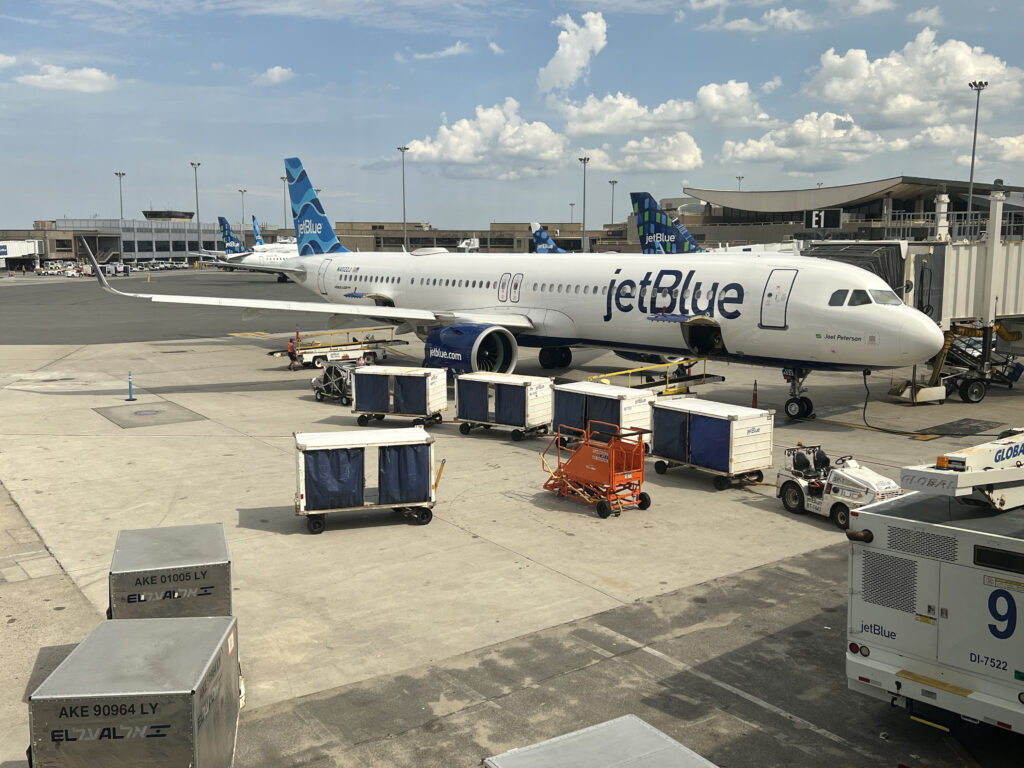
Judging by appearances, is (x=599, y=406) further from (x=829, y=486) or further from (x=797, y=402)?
(x=797, y=402)

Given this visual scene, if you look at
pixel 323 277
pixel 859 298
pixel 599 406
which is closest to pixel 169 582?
pixel 599 406

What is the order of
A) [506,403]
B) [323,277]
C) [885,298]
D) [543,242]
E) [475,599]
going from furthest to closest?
[543,242], [323,277], [506,403], [885,298], [475,599]

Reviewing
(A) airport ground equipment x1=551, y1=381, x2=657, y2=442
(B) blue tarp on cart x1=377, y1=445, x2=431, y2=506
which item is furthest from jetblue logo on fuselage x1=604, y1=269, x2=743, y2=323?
(B) blue tarp on cart x1=377, y1=445, x2=431, y2=506

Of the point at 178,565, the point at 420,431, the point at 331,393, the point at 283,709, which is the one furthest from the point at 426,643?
the point at 331,393

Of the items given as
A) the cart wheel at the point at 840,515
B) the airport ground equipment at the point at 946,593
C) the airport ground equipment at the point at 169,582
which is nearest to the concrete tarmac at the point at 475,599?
the cart wheel at the point at 840,515

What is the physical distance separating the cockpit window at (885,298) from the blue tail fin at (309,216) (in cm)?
2954

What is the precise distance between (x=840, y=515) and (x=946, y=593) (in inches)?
342

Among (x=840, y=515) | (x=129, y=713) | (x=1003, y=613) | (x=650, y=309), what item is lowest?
(x=840, y=515)

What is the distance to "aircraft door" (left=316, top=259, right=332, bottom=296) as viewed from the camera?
4475 centimetres

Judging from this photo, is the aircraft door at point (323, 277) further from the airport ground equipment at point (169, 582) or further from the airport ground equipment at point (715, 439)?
the airport ground equipment at point (169, 582)

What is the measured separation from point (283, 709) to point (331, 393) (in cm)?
2081

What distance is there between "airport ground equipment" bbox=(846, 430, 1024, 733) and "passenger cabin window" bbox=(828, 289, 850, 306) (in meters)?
15.3

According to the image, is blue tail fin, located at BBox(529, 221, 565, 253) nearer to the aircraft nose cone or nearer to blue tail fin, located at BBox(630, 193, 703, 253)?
blue tail fin, located at BBox(630, 193, 703, 253)

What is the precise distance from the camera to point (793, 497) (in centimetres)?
1833
